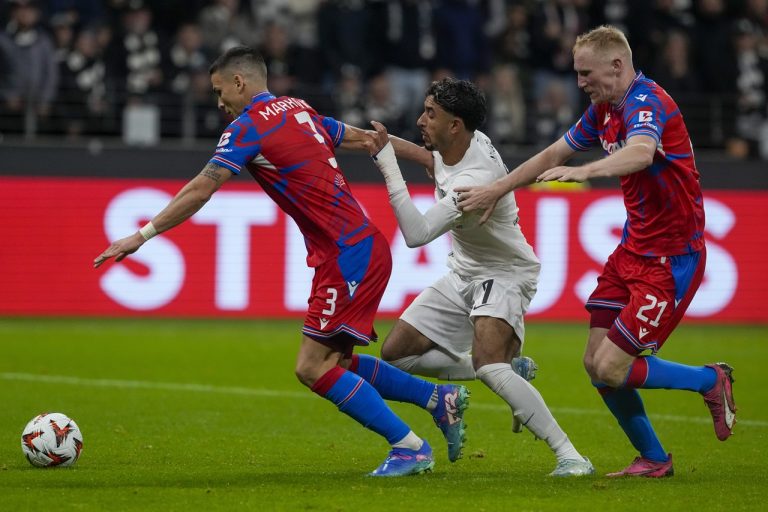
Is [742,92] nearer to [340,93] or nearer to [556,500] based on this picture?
[340,93]

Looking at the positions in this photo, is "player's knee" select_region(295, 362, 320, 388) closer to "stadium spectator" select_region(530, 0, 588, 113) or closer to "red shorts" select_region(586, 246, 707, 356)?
"red shorts" select_region(586, 246, 707, 356)

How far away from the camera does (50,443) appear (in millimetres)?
7340

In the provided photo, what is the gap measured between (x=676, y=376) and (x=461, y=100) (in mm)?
1964

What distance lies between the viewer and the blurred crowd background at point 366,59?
16578 millimetres

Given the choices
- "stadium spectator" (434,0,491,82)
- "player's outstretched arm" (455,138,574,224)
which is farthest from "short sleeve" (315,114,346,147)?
"stadium spectator" (434,0,491,82)

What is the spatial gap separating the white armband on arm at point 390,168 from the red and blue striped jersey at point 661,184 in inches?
46.5

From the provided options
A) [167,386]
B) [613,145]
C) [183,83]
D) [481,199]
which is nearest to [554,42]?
[183,83]

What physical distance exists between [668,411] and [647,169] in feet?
13.9

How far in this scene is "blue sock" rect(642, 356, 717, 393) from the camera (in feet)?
23.4

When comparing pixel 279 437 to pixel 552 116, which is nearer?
pixel 279 437

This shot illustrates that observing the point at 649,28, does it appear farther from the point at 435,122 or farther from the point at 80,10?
the point at 435,122

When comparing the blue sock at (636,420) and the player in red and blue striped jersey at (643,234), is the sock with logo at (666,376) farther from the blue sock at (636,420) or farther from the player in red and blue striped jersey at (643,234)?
the blue sock at (636,420)

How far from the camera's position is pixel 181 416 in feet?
32.2

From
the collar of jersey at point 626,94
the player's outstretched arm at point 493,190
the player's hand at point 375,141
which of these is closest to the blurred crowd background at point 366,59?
the player's hand at point 375,141
